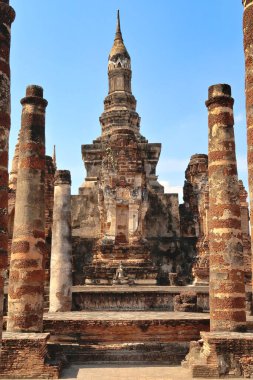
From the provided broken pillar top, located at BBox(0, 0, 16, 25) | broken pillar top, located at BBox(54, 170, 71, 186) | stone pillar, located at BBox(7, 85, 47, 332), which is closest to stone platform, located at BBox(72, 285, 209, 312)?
broken pillar top, located at BBox(54, 170, 71, 186)

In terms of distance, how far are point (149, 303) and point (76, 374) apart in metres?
7.03

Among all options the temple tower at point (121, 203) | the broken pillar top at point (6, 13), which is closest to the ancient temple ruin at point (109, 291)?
the broken pillar top at point (6, 13)

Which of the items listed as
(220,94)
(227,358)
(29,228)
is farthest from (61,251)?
(227,358)

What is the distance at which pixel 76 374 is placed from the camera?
9.09 m

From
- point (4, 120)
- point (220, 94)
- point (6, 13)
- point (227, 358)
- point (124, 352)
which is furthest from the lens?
point (220, 94)

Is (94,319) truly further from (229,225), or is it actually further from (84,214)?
(84,214)

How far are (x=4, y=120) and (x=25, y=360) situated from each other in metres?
4.63

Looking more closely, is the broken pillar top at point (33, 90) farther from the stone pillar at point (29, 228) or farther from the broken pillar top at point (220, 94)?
the broken pillar top at point (220, 94)

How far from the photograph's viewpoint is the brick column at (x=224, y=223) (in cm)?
1005

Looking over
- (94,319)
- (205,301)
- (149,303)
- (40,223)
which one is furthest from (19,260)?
(205,301)

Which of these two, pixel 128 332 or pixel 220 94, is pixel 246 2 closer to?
pixel 220 94

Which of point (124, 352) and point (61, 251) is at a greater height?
point (61, 251)

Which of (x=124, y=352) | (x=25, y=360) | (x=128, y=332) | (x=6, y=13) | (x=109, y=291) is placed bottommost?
(x=124, y=352)

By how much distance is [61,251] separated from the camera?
15281 mm
